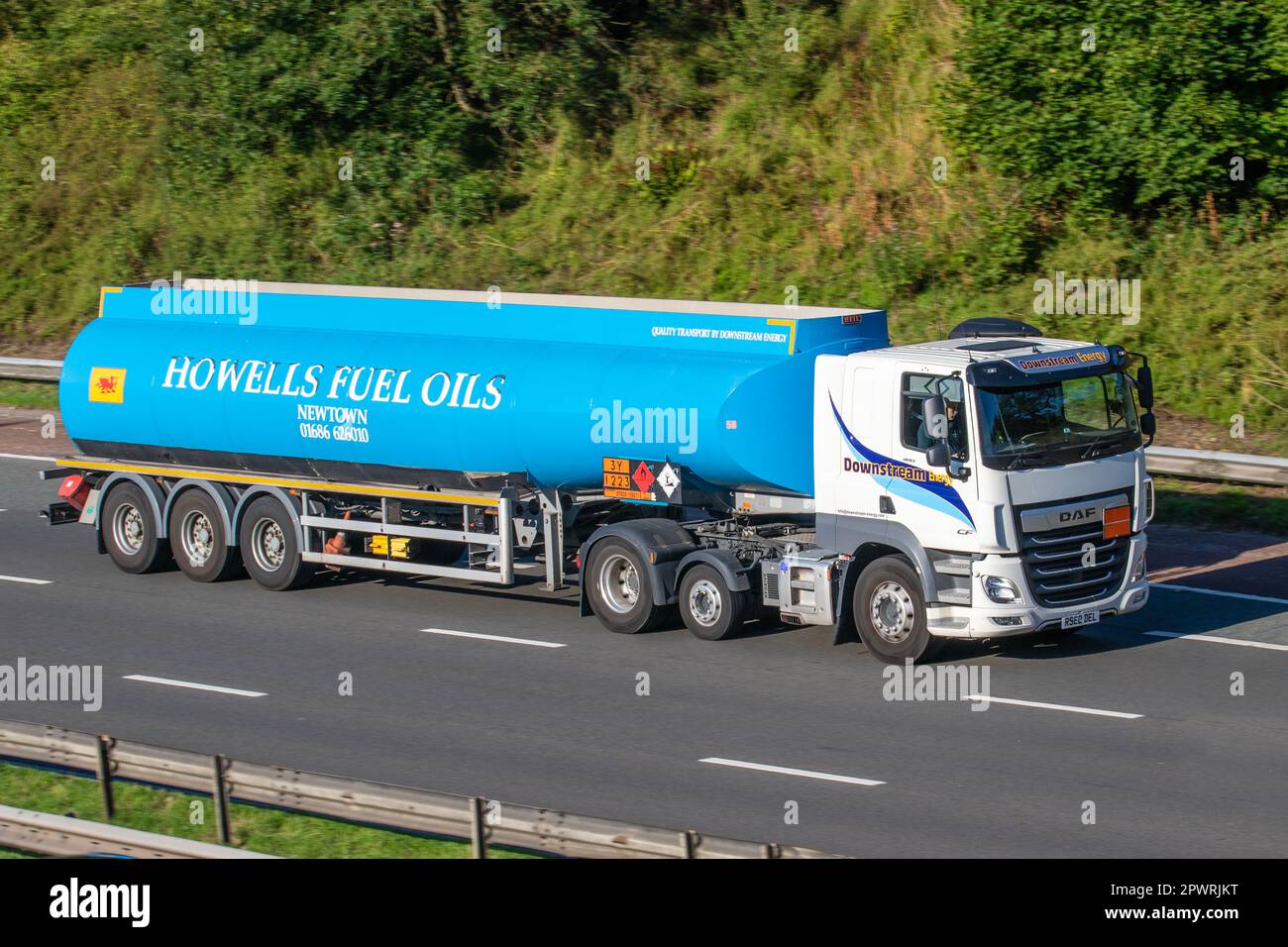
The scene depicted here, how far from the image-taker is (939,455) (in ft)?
45.5

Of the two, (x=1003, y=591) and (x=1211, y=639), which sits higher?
(x=1003, y=591)

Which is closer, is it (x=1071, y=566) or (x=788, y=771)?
(x=788, y=771)

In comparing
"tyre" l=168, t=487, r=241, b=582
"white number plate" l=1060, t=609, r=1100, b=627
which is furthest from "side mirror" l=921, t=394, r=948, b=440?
"tyre" l=168, t=487, r=241, b=582

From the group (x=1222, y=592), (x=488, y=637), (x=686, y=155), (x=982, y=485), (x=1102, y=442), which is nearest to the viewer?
(x=982, y=485)

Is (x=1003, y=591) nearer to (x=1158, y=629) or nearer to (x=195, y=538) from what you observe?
(x=1158, y=629)

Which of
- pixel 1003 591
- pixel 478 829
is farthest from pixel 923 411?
pixel 478 829

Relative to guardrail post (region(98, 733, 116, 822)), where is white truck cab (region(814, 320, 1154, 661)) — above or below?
above

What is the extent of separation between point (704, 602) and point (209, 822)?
6062mm

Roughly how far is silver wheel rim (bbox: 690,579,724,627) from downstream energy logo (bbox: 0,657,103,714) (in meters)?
5.28

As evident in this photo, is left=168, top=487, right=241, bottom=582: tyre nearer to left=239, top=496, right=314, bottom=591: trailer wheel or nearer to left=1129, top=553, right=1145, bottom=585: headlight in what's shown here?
left=239, top=496, right=314, bottom=591: trailer wheel

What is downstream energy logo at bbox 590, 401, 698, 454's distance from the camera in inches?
597

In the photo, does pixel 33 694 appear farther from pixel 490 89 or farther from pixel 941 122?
pixel 490 89

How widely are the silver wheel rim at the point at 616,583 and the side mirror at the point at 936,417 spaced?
3510 millimetres
